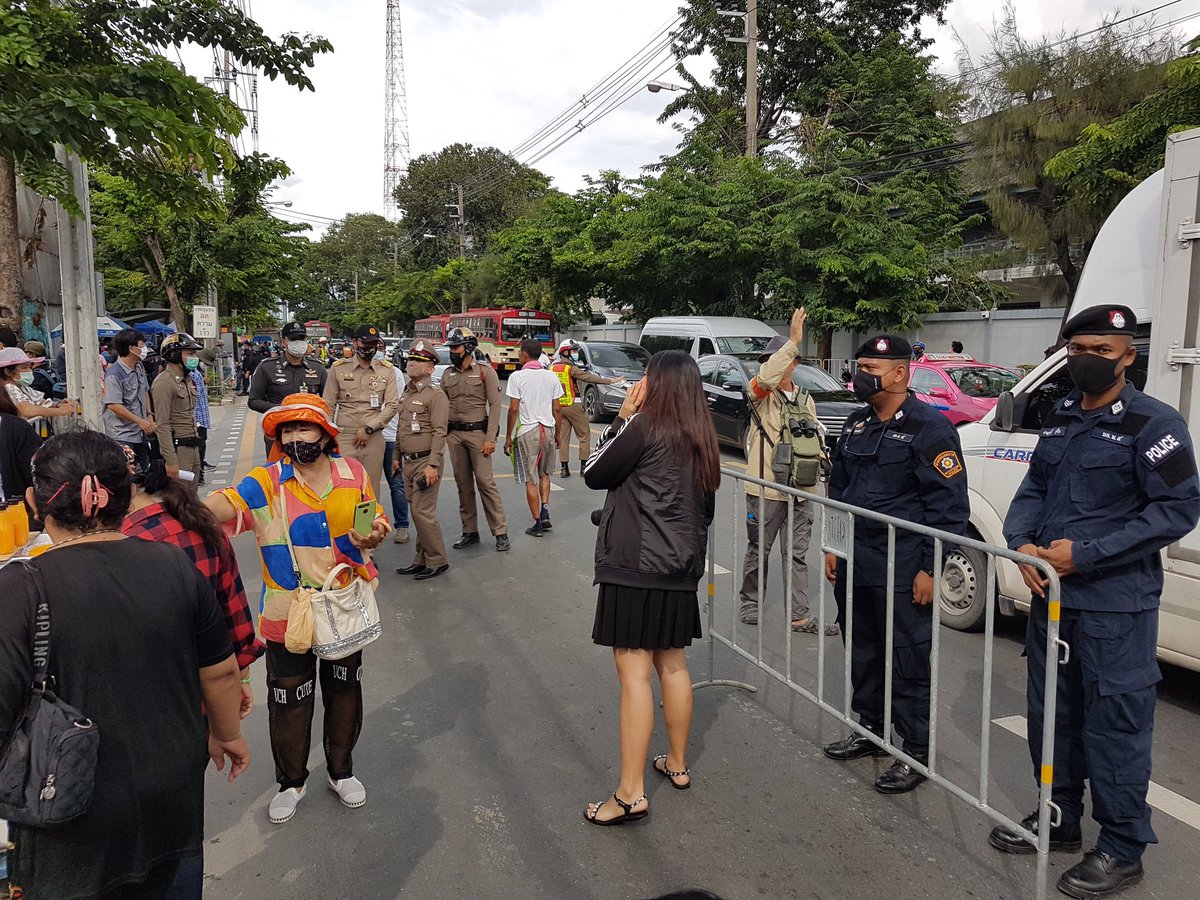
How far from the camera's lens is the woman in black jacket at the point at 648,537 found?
10.6 feet

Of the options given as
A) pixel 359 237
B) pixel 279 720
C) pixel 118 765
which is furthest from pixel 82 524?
pixel 359 237

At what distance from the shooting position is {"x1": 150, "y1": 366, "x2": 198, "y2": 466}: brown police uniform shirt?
8.04 metres

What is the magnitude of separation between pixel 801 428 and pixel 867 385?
171cm

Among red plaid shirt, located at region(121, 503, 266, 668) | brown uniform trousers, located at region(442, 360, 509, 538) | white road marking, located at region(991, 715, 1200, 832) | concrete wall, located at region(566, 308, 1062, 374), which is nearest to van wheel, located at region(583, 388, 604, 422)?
concrete wall, located at region(566, 308, 1062, 374)

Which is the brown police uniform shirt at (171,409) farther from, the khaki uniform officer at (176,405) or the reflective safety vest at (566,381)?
the reflective safety vest at (566,381)

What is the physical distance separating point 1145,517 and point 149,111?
219 inches

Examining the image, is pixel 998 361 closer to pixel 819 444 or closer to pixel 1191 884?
pixel 819 444

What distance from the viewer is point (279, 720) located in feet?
10.8

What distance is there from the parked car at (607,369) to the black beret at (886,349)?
12221 millimetres

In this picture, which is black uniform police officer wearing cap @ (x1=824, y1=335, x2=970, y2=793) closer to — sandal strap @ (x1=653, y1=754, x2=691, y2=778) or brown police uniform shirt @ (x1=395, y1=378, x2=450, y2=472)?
sandal strap @ (x1=653, y1=754, x2=691, y2=778)

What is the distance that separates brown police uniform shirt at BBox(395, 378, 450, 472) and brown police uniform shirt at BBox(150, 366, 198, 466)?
2.66m

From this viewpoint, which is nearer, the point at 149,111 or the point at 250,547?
the point at 149,111

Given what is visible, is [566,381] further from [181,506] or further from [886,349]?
[181,506]

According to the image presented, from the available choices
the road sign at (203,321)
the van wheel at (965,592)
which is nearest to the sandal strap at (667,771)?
the van wheel at (965,592)
